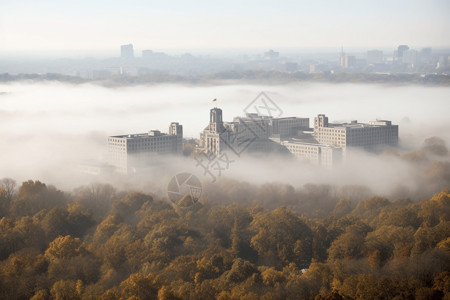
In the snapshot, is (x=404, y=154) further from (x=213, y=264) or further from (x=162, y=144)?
(x=213, y=264)

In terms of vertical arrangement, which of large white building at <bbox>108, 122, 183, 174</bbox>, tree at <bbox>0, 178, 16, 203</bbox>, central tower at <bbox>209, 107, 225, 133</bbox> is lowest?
tree at <bbox>0, 178, 16, 203</bbox>

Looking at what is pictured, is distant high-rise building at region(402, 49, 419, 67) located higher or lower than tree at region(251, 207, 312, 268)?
higher

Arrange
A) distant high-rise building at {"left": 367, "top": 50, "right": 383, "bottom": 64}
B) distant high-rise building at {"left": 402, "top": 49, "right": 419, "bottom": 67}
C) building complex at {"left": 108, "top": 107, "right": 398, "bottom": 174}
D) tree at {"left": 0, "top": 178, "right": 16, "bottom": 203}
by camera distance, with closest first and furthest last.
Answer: tree at {"left": 0, "top": 178, "right": 16, "bottom": 203} < building complex at {"left": 108, "top": 107, "right": 398, "bottom": 174} < distant high-rise building at {"left": 402, "top": 49, "right": 419, "bottom": 67} < distant high-rise building at {"left": 367, "top": 50, "right": 383, "bottom": 64}

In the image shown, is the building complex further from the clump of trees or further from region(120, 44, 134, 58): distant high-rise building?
region(120, 44, 134, 58): distant high-rise building

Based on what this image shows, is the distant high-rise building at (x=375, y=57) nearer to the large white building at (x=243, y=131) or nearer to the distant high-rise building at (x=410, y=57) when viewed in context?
the distant high-rise building at (x=410, y=57)

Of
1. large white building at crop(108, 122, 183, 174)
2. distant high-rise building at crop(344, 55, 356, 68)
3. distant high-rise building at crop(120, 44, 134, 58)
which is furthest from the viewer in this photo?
distant high-rise building at crop(344, 55, 356, 68)

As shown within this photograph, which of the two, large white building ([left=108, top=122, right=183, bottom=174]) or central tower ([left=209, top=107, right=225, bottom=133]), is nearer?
large white building ([left=108, top=122, right=183, bottom=174])

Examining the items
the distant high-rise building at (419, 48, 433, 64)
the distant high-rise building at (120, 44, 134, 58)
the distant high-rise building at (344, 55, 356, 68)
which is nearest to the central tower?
the distant high-rise building at (419, 48, 433, 64)
